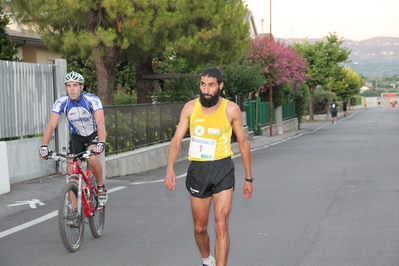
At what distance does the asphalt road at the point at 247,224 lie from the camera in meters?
6.30

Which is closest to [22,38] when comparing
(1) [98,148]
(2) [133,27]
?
(2) [133,27]

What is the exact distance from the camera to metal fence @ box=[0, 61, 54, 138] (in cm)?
1137

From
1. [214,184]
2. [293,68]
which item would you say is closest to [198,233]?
[214,184]

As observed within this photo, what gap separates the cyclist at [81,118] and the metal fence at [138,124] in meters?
6.51

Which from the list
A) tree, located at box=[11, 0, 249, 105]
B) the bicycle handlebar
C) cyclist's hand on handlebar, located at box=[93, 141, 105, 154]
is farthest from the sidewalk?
tree, located at box=[11, 0, 249, 105]

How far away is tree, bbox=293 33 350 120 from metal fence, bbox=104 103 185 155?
45530 millimetres

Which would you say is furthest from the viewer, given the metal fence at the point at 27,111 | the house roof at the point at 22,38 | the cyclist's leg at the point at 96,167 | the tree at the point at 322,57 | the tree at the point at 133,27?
the tree at the point at 322,57

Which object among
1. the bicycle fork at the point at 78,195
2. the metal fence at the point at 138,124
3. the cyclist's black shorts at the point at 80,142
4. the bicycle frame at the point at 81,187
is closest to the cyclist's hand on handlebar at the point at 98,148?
the bicycle frame at the point at 81,187

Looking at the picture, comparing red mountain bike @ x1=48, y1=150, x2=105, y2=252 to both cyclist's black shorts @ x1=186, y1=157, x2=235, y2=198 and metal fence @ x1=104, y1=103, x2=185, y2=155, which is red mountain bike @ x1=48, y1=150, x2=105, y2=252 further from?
metal fence @ x1=104, y1=103, x2=185, y2=155

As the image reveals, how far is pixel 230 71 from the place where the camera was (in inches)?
1099

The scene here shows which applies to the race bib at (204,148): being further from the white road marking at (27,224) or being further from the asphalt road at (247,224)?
the white road marking at (27,224)

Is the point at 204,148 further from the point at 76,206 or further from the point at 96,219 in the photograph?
the point at 96,219

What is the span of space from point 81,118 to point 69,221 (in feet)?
4.06

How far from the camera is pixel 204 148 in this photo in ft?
17.1
